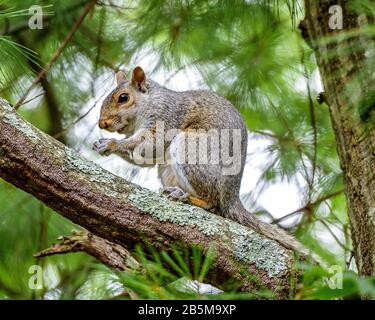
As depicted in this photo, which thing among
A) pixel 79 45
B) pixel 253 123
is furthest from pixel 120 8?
pixel 253 123

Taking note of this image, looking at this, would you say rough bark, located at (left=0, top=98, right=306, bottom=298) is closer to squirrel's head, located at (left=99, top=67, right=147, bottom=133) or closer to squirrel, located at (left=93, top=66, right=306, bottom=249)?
squirrel, located at (left=93, top=66, right=306, bottom=249)

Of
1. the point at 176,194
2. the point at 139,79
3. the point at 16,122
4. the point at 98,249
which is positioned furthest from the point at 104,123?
the point at 16,122

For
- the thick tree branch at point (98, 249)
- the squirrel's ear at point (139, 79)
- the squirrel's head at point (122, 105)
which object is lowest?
the thick tree branch at point (98, 249)

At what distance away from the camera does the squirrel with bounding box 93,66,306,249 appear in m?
2.78

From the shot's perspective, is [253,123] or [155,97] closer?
[155,97]

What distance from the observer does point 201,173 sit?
109 inches

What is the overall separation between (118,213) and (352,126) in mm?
855

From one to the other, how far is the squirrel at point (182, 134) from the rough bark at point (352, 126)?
0.32 metres

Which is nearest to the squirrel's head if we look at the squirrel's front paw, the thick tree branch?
the squirrel's front paw

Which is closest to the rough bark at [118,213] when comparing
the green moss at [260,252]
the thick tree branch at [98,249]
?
the green moss at [260,252]

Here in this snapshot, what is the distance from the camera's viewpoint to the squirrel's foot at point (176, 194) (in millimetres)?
2657

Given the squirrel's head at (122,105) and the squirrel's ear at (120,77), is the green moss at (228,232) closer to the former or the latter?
the squirrel's head at (122,105)

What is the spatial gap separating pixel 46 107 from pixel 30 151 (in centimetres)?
125

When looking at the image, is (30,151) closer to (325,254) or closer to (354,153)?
(354,153)
